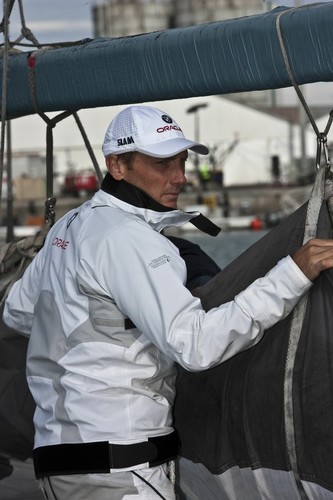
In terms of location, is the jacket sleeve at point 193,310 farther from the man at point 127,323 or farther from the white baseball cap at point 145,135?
the white baseball cap at point 145,135

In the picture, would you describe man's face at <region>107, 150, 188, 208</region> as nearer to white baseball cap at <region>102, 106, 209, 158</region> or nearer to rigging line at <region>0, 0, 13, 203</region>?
white baseball cap at <region>102, 106, 209, 158</region>

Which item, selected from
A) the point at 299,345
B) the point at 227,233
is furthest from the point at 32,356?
the point at 227,233

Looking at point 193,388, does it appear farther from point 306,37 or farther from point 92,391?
point 306,37

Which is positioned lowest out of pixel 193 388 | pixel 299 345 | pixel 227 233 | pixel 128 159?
pixel 227 233

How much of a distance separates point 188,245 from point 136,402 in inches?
63.1

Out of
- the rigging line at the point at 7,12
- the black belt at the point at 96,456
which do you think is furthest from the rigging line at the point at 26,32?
the black belt at the point at 96,456

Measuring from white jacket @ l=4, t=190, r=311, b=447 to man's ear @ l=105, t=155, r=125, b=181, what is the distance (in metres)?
0.06

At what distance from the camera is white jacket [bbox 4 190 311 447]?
2.79 m

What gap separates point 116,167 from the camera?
10.1 feet

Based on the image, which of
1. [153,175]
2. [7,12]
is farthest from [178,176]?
[7,12]

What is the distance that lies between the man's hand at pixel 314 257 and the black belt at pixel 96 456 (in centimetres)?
59

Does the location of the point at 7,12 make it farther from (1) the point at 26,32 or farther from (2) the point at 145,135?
(2) the point at 145,135

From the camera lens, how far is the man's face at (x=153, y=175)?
10.0ft

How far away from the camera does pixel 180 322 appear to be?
2793 millimetres
